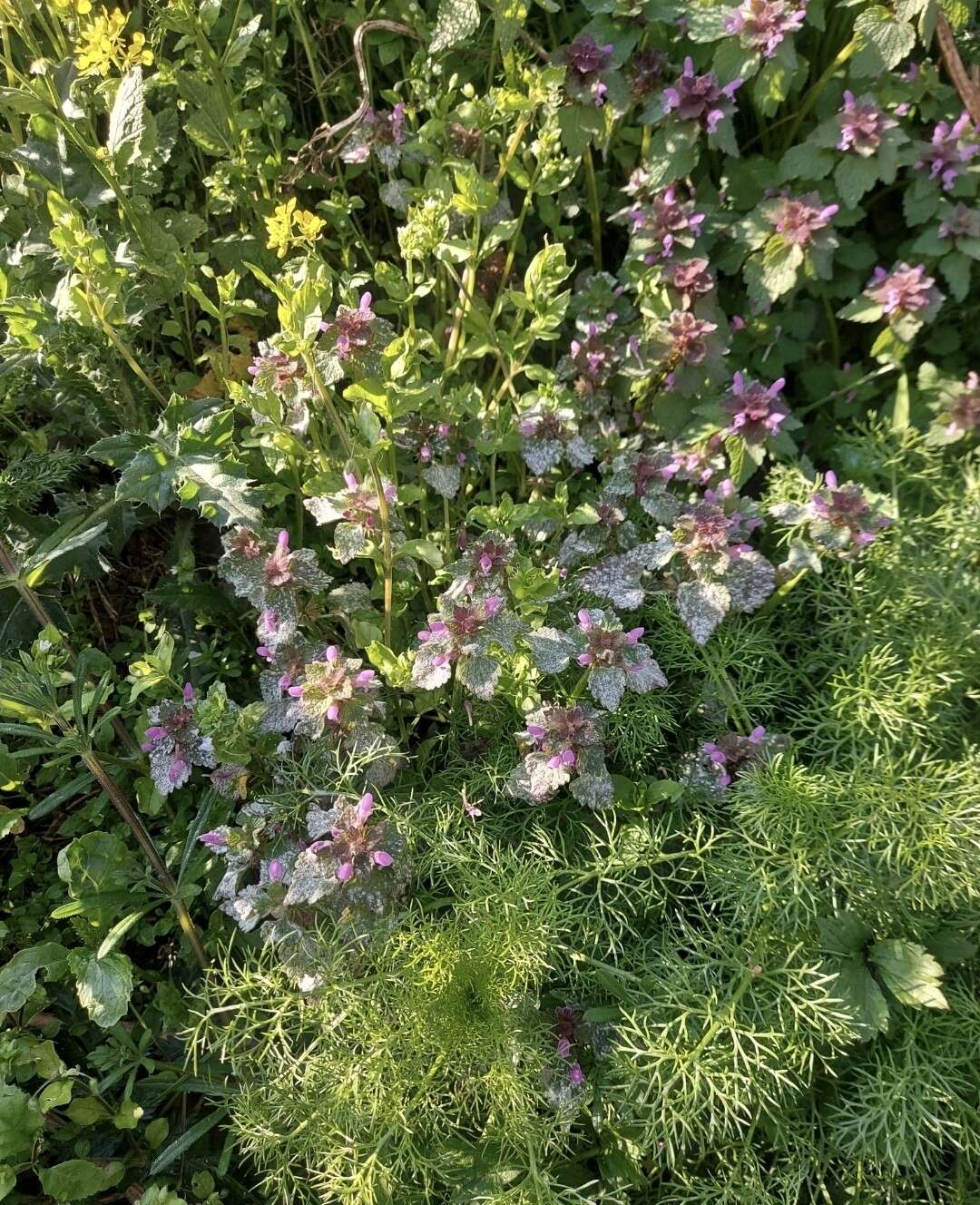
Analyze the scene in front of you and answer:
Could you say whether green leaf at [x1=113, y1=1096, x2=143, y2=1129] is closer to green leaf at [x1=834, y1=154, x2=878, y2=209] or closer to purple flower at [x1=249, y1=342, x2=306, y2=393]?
purple flower at [x1=249, y1=342, x2=306, y2=393]

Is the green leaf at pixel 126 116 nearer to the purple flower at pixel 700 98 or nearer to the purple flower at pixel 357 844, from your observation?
the purple flower at pixel 700 98

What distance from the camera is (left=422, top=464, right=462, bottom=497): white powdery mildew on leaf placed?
4.45 feet

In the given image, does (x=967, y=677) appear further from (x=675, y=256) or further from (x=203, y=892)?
(x=203, y=892)

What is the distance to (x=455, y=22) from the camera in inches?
53.9

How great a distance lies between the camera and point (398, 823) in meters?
1.16

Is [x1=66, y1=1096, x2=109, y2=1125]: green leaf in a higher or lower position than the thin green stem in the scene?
lower

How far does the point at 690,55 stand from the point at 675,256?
13.9 inches

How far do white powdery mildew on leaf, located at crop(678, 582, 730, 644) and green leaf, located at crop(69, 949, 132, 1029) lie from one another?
2.85ft

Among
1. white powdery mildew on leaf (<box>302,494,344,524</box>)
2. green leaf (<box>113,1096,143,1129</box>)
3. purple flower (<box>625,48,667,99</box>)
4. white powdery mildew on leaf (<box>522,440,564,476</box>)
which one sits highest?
purple flower (<box>625,48,667,99</box>)

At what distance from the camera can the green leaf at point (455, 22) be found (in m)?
1.36

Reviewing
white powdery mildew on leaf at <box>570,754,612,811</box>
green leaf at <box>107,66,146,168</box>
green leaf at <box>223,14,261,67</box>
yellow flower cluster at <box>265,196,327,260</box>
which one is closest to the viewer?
yellow flower cluster at <box>265,196,327,260</box>

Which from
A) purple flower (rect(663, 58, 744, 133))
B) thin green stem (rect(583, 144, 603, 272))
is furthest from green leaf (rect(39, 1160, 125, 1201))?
purple flower (rect(663, 58, 744, 133))

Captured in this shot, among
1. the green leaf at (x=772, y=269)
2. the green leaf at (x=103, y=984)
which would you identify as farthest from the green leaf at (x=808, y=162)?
the green leaf at (x=103, y=984)

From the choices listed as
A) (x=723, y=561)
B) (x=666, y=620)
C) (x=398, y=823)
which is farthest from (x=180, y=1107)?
(x=723, y=561)
